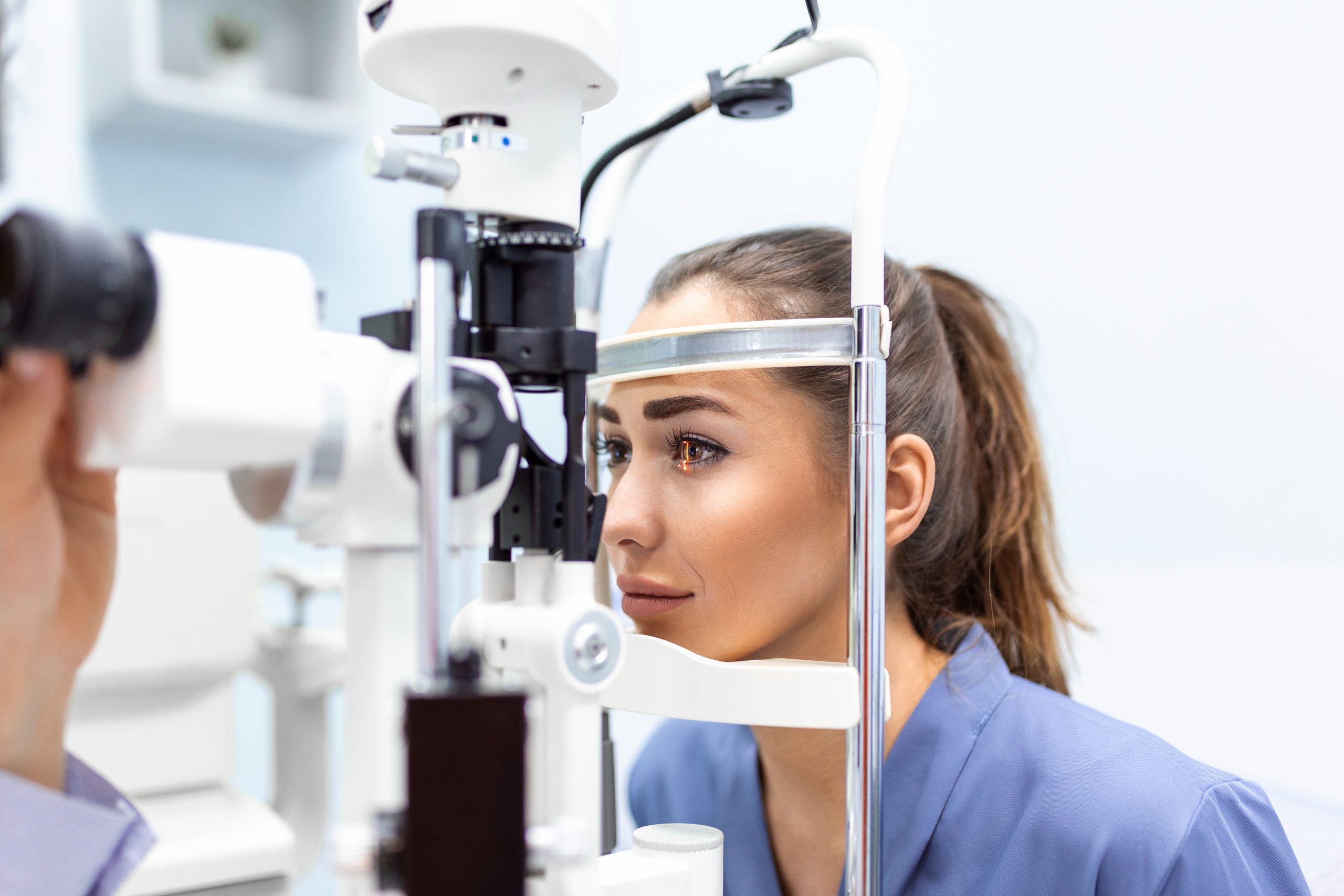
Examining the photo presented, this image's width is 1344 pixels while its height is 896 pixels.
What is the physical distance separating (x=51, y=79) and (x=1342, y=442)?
1.82 m

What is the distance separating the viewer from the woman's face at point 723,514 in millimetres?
922

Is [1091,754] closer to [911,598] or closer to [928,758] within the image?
[928,758]

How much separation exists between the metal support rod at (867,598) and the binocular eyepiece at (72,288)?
18.8 inches

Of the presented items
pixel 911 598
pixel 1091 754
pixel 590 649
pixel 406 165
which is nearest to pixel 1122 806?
pixel 1091 754

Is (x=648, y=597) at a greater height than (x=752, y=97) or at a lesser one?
lesser

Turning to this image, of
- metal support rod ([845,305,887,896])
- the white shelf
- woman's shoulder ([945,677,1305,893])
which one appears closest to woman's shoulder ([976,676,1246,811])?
woman's shoulder ([945,677,1305,893])

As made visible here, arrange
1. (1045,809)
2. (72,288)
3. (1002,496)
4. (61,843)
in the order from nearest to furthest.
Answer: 1. (72,288)
2. (61,843)
3. (1045,809)
4. (1002,496)

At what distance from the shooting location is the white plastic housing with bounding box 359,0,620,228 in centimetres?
59

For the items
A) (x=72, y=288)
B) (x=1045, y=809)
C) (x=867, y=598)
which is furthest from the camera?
(x=1045, y=809)

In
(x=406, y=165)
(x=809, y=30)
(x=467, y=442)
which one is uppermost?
(x=809, y=30)

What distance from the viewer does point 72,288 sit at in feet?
1.42

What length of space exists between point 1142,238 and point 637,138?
0.61 meters

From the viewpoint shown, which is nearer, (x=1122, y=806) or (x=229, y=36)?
(x=1122, y=806)

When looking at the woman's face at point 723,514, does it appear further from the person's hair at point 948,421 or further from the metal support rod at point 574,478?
the metal support rod at point 574,478
